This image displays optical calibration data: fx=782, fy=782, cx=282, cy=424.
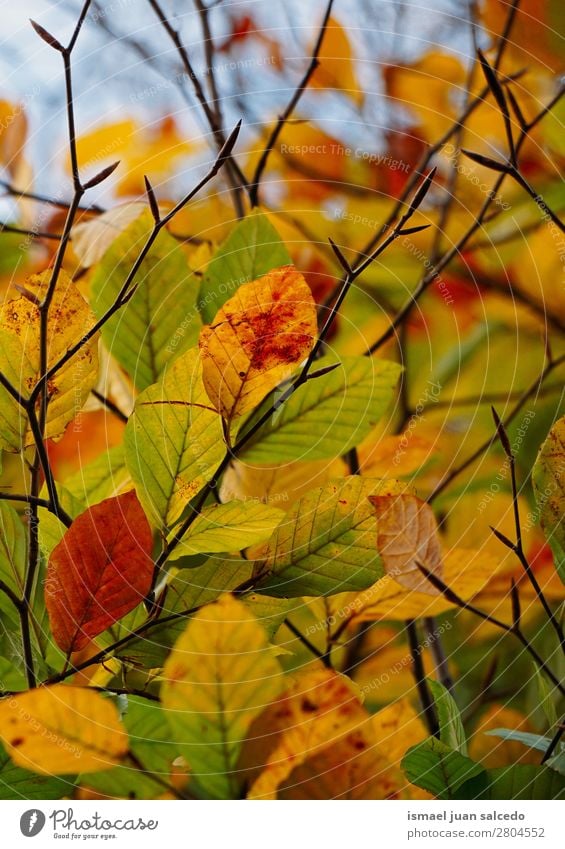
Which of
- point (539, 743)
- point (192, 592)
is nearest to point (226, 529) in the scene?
point (192, 592)

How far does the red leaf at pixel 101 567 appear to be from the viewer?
19 cm

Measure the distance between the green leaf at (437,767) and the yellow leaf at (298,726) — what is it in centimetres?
2

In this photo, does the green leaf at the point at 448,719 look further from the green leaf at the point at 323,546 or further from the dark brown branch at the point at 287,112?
the dark brown branch at the point at 287,112

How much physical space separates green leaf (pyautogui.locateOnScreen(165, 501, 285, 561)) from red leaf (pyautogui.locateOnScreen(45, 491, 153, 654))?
0.4 inches

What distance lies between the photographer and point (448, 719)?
22 cm

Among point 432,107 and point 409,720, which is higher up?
point 432,107

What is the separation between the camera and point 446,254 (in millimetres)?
271

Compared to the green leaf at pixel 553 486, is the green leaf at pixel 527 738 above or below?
below

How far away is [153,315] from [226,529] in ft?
0.20

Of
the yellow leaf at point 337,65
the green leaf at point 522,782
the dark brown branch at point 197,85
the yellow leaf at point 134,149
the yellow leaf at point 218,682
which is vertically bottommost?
the green leaf at point 522,782

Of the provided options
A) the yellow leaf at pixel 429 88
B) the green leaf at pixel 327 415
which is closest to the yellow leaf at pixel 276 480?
the green leaf at pixel 327 415

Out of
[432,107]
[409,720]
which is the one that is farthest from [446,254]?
[409,720]

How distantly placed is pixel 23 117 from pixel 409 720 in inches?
8.4
